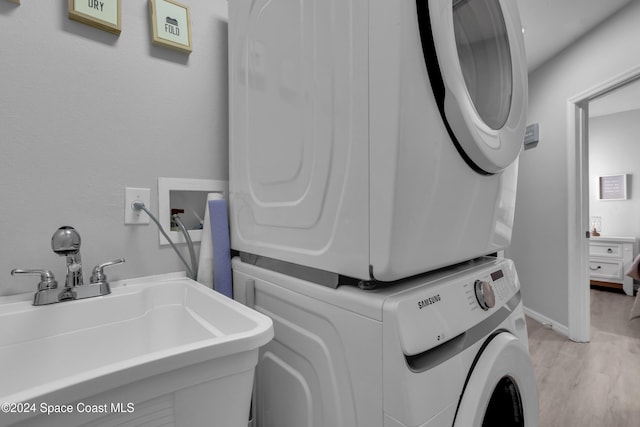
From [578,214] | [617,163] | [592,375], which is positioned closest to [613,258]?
[617,163]

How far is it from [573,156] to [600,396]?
69.2 inches

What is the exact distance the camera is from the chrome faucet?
0.75 meters

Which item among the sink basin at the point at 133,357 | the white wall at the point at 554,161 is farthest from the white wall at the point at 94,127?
→ the white wall at the point at 554,161

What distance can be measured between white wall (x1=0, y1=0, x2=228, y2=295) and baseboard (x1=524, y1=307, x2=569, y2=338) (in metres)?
3.13

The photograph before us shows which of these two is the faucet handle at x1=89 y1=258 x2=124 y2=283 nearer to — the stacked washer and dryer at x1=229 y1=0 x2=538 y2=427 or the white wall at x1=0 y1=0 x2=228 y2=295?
the white wall at x1=0 y1=0 x2=228 y2=295

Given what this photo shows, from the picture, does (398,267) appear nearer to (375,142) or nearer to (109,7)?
(375,142)

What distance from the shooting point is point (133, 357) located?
77cm

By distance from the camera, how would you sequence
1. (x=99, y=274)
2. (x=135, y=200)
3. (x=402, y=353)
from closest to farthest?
(x=402, y=353) < (x=99, y=274) < (x=135, y=200)

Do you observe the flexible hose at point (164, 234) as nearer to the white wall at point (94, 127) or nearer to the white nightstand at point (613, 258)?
A: the white wall at point (94, 127)

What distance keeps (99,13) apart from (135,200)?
594 millimetres

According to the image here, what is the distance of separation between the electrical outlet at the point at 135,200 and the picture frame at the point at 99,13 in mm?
520

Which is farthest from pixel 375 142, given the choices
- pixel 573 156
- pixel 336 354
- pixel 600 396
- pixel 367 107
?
pixel 573 156

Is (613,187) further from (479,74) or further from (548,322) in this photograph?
(479,74)

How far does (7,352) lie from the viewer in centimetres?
Result: 70
